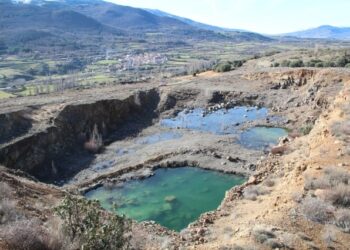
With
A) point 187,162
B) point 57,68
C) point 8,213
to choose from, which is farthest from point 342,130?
point 57,68

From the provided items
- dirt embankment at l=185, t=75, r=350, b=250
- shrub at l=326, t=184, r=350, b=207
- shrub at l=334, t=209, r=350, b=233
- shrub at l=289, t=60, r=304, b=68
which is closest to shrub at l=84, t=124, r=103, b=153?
dirt embankment at l=185, t=75, r=350, b=250

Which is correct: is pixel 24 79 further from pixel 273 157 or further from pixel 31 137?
pixel 273 157

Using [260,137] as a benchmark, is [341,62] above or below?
above

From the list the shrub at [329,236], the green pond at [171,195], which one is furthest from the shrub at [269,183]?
the shrub at [329,236]

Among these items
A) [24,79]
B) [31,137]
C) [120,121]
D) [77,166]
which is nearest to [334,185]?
[77,166]

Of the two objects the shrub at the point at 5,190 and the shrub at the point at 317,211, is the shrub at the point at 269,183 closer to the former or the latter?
the shrub at the point at 317,211

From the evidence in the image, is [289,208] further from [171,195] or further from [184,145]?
[184,145]
